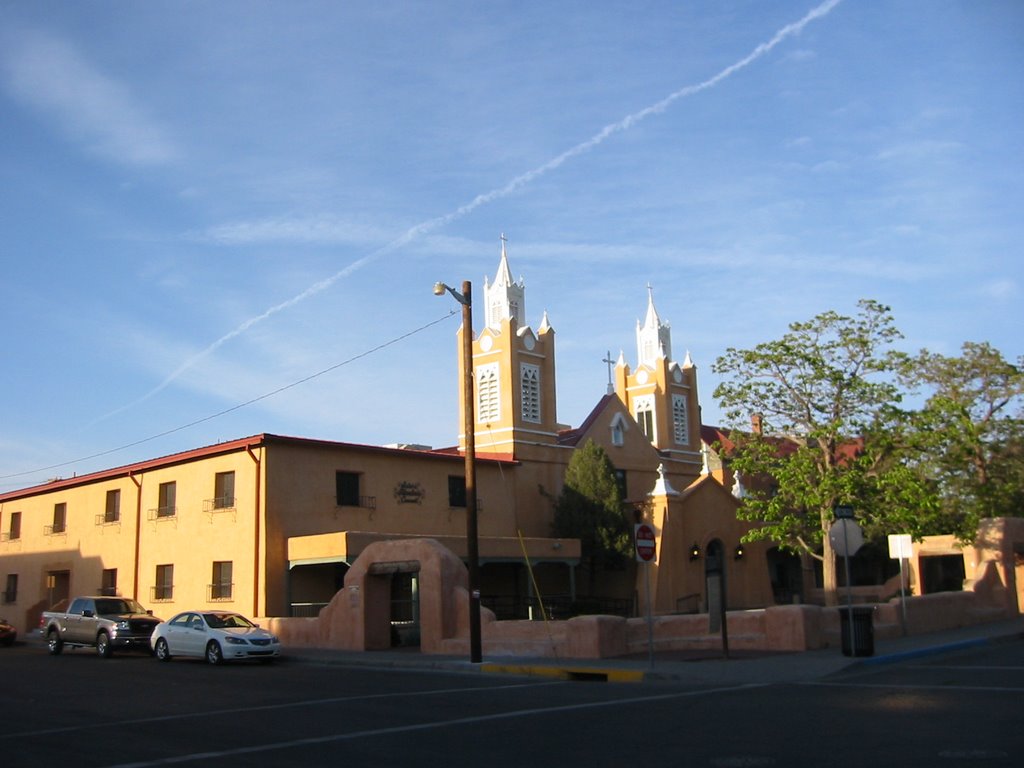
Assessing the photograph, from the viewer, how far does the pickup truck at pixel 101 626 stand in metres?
26.8

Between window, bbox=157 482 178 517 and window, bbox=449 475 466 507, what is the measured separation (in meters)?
9.66

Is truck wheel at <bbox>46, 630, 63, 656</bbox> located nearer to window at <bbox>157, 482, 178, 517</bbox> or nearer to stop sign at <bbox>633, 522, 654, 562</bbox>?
window at <bbox>157, 482, 178, 517</bbox>

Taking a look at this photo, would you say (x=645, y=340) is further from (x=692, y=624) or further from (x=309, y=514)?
(x=692, y=624)

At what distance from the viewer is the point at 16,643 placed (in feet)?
118

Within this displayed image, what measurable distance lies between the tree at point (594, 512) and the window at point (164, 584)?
14817mm

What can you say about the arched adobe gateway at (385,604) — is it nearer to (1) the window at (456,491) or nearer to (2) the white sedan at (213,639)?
(2) the white sedan at (213,639)

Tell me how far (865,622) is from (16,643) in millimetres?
30027

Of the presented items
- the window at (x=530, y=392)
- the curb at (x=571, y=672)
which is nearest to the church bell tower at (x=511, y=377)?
the window at (x=530, y=392)

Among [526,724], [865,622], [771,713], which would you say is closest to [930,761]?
[771,713]

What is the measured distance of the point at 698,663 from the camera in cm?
1916

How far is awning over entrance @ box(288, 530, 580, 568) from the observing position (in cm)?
2942

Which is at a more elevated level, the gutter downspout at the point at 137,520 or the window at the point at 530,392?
the window at the point at 530,392

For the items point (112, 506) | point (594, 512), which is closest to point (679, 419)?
point (594, 512)

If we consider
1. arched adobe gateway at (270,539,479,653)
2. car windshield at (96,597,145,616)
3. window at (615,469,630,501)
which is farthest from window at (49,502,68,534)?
window at (615,469,630,501)
